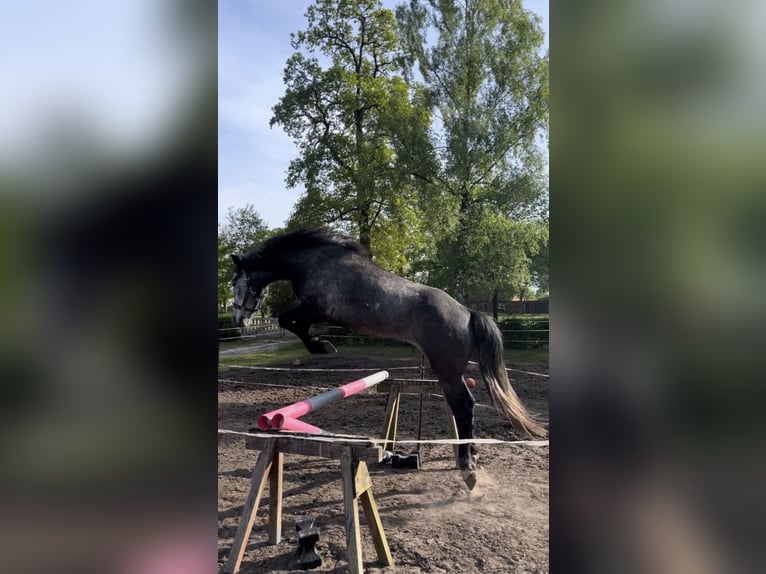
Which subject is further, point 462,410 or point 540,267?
point 540,267

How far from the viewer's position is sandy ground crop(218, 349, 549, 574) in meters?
3.38

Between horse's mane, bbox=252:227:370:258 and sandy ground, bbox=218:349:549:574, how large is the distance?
91.9 inches

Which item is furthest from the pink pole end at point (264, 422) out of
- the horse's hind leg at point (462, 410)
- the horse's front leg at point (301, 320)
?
the horse's hind leg at point (462, 410)

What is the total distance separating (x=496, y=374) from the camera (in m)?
4.23

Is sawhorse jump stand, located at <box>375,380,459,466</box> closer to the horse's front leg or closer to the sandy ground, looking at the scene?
the sandy ground

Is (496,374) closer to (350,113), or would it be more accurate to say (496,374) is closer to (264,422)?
(264,422)

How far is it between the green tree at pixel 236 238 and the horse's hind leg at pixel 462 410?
7364mm

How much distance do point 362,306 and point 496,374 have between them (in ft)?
4.71

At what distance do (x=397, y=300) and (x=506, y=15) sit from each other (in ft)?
44.6

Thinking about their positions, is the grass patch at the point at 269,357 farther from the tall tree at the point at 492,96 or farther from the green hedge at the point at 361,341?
the tall tree at the point at 492,96

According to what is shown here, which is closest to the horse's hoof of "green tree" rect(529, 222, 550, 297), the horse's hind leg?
the horse's hind leg
